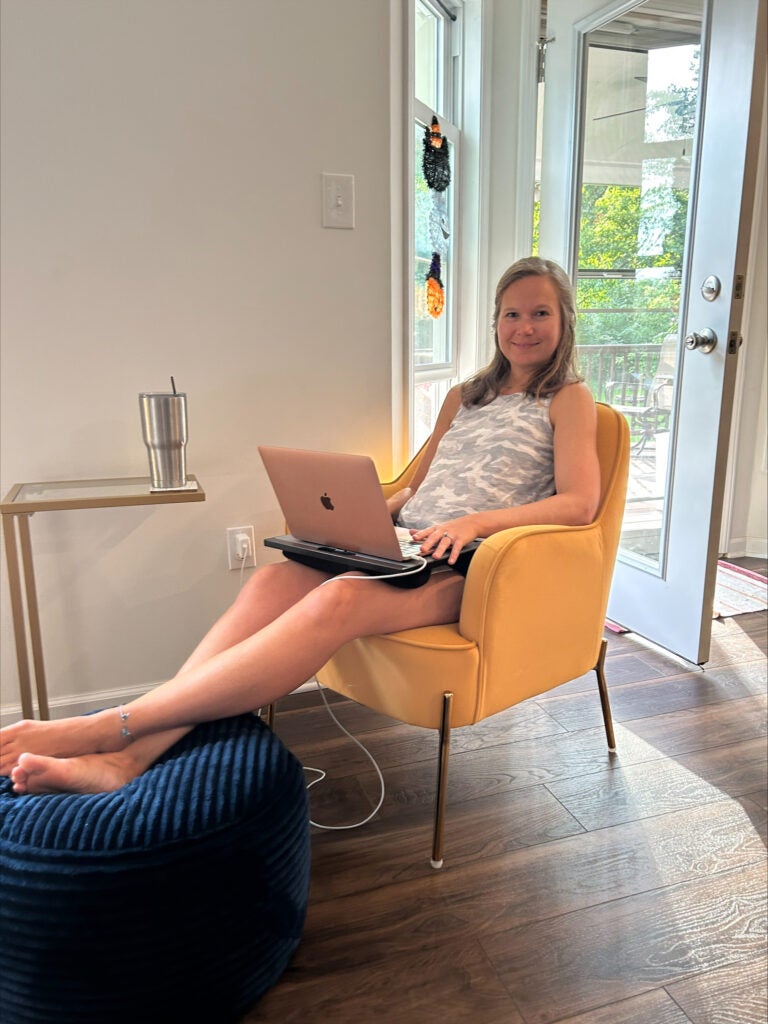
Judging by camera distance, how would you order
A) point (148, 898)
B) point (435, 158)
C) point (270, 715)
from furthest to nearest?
point (435, 158) < point (270, 715) < point (148, 898)

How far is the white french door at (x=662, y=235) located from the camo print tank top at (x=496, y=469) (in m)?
0.70

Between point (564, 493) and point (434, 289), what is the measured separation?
128 centimetres

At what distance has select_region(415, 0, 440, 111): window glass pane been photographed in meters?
2.45

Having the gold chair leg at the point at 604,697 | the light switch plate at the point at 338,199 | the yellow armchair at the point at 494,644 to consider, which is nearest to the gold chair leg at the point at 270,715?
the yellow armchair at the point at 494,644

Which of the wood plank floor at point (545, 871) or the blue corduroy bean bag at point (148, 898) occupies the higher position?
the blue corduroy bean bag at point (148, 898)

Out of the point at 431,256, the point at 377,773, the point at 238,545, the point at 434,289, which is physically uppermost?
the point at 431,256

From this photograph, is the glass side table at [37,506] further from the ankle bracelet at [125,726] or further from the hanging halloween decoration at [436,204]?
the hanging halloween decoration at [436,204]

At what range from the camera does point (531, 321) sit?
5.49 feet

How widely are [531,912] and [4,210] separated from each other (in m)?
1.81

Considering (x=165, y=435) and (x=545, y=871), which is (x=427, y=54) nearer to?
(x=165, y=435)

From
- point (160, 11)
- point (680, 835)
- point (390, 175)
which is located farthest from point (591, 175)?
point (680, 835)

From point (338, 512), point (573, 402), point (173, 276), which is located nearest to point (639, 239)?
point (573, 402)

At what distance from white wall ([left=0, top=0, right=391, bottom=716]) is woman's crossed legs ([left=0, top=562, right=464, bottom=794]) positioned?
60 centimetres

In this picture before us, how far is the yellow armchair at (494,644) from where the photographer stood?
1.34m
